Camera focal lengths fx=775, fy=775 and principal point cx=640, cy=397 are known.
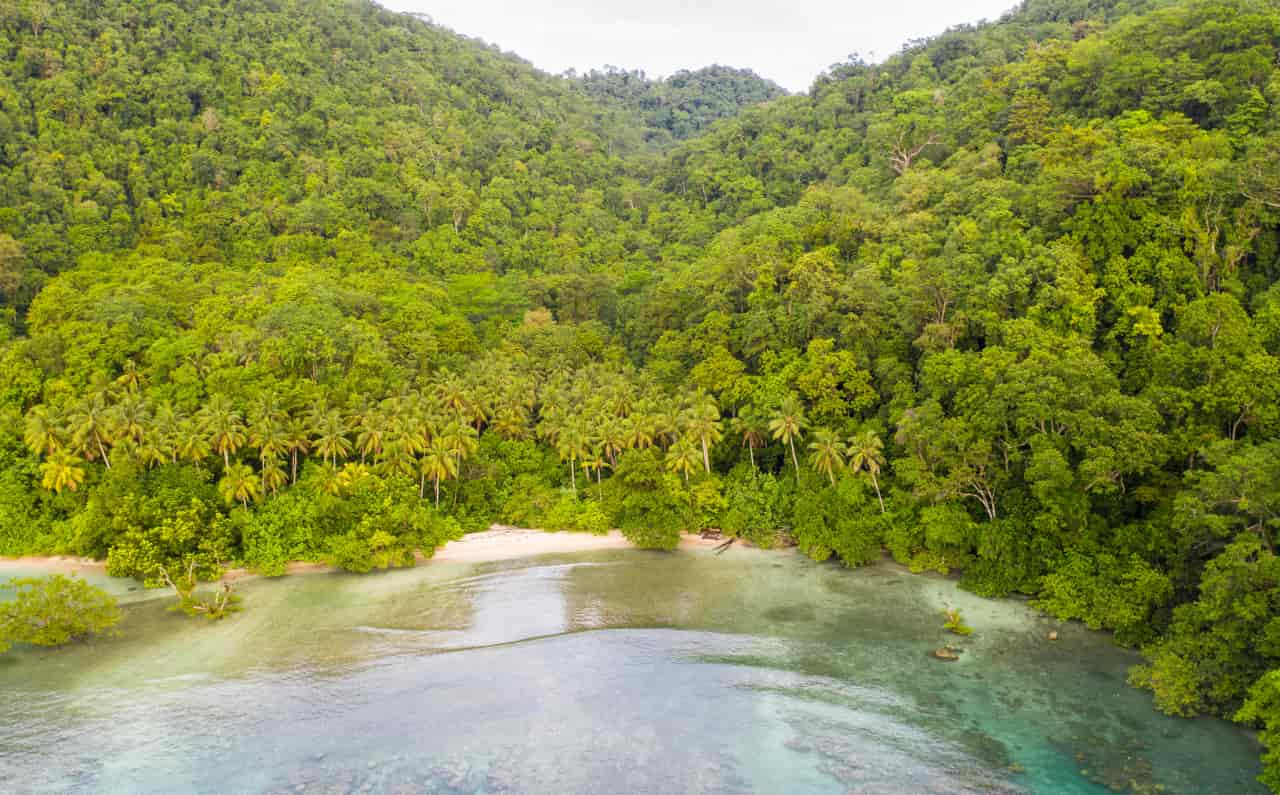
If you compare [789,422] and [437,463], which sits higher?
[789,422]

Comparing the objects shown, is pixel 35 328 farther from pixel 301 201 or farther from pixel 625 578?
pixel 625 578

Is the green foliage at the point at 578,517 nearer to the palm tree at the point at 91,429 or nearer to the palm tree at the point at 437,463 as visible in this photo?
the palm tree at the point at 437,463

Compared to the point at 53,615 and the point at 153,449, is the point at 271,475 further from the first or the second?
the point at 53,615

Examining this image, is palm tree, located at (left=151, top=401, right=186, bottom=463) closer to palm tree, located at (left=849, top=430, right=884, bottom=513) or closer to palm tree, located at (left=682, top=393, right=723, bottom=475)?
palm tree, located at (left=682, top=393, right=723, bottom=475)

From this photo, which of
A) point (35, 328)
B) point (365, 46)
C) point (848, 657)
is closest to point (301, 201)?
point (35, 328)

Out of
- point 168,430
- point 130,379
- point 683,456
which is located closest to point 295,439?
point 168,430

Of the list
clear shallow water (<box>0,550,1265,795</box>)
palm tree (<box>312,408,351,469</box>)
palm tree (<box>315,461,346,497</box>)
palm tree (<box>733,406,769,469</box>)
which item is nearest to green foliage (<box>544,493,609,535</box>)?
clear shallow water (<box>0,550,1265,795</box>)

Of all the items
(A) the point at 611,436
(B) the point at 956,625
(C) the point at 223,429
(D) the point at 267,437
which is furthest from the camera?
(A) the point at 611,436
